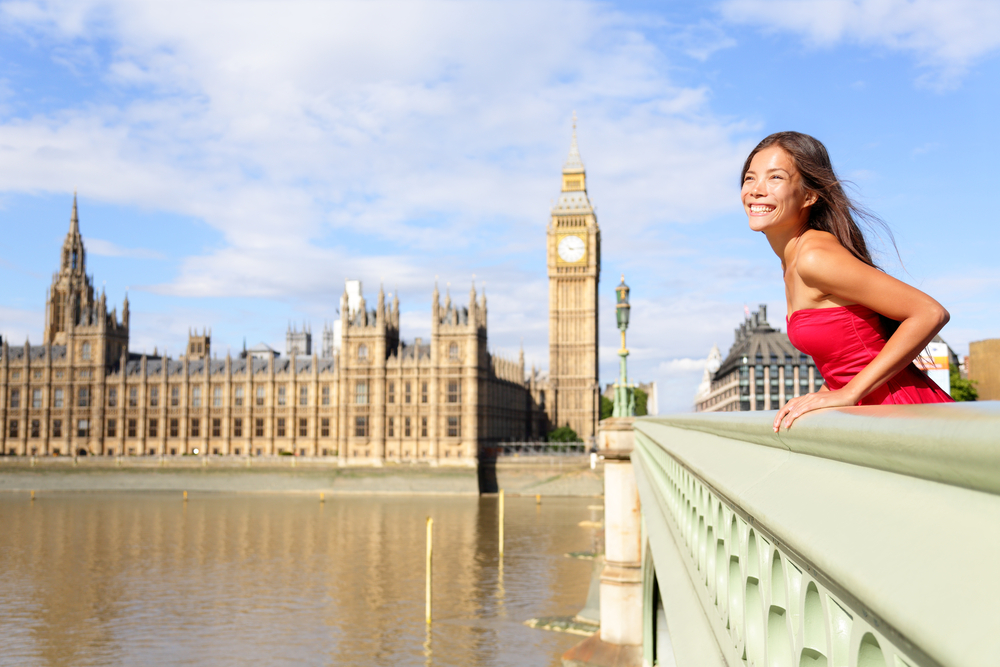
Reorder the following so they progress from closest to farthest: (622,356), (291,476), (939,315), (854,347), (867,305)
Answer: (939,315), (867,305), (854,347), (622,356), (291,476)

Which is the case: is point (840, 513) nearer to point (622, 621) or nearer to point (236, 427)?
point (622, 621)

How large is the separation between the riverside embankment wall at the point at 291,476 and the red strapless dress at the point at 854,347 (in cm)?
7410

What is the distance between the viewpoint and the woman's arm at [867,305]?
2641 millimetres

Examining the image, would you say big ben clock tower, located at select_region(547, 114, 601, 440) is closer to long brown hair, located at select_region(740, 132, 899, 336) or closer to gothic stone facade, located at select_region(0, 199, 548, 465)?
gothic stone facade, located at select_region(0, 199, 548, 465)

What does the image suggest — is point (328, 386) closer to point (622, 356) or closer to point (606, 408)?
point (606, 408)

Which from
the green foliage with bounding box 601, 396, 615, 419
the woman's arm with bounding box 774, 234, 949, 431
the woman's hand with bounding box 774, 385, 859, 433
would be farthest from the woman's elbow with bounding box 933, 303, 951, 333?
the green foliage with bounding box 601, 396, 615, 419

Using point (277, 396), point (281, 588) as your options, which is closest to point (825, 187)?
point (281, 588)

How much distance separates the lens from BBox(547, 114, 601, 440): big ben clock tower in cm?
10512

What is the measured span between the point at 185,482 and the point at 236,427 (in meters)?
13.5

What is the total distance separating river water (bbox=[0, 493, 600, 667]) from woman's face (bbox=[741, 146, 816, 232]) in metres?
21.5

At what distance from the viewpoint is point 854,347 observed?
3.33 metres

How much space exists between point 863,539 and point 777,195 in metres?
2.15

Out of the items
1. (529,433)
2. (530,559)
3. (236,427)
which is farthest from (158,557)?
(529,433)

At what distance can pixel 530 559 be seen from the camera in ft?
133
